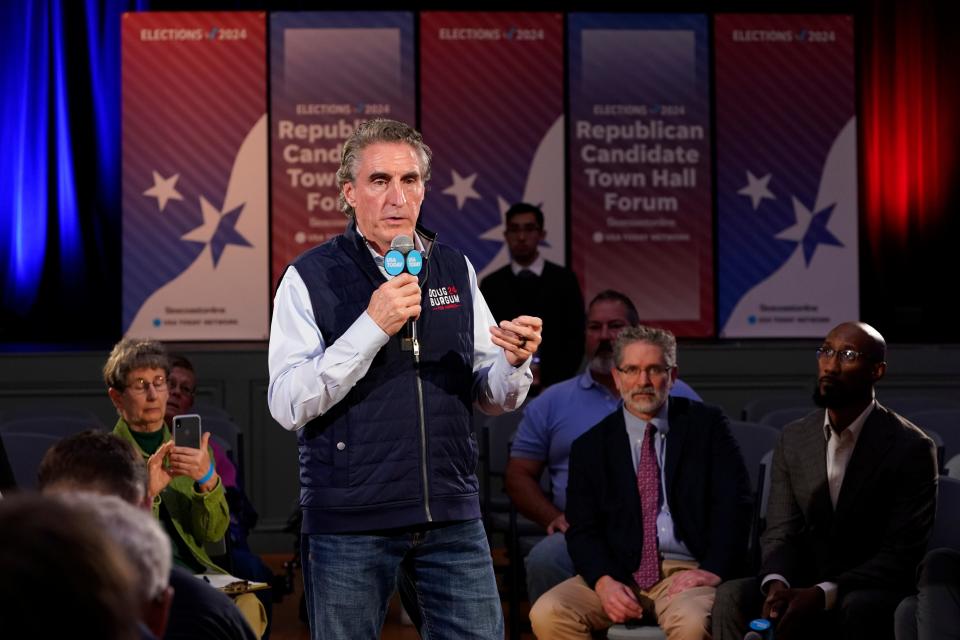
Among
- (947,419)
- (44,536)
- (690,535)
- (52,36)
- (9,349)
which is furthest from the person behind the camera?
(52,36)

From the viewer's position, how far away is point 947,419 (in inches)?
195

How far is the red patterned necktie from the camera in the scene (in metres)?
3.75

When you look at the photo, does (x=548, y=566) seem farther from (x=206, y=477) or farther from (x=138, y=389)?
(x=138, y=389)

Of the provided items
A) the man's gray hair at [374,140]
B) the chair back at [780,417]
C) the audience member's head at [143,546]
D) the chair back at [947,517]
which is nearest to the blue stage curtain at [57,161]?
the chair back at [780,417]

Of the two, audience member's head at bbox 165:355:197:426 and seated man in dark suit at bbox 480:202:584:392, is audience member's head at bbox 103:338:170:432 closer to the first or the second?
audience member's head at bbox 165:355:197:426

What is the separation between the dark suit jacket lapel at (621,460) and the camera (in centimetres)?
378

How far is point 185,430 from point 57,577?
6.99ft

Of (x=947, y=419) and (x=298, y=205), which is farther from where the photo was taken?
(x=298, y=205)

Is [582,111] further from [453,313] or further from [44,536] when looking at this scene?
[44,536]

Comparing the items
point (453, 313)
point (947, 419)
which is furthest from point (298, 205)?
point (453, 313)

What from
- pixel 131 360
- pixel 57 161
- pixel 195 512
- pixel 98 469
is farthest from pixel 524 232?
pixel 98 469

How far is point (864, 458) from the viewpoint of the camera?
3.48 metres

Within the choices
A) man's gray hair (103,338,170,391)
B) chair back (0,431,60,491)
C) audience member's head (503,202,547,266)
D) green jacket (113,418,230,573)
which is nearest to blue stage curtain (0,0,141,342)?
audience member's head (503,202,547,266)

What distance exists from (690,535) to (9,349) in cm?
507
